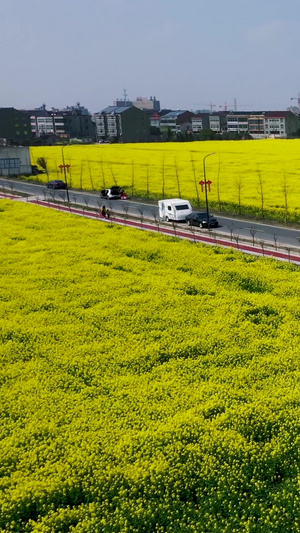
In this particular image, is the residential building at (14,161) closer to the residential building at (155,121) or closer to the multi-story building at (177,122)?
the multi-story building at (177,122)

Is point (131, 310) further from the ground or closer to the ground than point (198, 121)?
closer to the ground

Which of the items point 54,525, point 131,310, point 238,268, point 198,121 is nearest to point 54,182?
point 238,268

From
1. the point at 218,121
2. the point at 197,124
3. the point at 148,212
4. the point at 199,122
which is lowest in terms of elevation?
the point at 148,212

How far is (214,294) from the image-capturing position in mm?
27516

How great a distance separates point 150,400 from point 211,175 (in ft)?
196

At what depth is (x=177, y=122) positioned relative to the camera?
193 m

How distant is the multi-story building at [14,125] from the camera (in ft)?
564

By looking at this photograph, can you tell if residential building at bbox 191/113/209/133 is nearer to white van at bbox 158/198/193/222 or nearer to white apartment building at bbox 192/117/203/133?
white apartment building at bbox 192/117/203/133

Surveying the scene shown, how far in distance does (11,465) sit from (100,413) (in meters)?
3.03

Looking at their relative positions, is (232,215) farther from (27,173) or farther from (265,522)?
(27,173)

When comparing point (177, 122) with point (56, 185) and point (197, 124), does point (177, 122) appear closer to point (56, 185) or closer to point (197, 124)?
point (197, 124)

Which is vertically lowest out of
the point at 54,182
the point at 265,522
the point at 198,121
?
the point at 265,522

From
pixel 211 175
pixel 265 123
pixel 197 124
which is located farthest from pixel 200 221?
pixel 197 124

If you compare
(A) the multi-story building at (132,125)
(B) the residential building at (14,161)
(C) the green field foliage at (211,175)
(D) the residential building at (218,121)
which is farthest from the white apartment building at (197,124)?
(B) the residential building at (14,161)
